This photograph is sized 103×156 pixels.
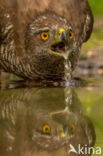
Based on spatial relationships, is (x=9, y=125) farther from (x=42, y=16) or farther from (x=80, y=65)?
(x=80, y=65)

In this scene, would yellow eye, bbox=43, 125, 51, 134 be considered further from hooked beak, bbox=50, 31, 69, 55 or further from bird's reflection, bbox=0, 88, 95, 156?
hooked beak, bbox=50, 31, 69, 55

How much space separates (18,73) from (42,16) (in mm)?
956

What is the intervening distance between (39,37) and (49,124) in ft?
7.49

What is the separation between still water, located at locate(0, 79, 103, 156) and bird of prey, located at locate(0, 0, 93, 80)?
1115mm

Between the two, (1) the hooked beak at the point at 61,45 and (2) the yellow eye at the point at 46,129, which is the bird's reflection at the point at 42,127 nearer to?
(2) the yellow eye at the point at 46,129

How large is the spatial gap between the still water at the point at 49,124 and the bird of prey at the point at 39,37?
43.9 inches

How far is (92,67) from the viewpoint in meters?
7.44

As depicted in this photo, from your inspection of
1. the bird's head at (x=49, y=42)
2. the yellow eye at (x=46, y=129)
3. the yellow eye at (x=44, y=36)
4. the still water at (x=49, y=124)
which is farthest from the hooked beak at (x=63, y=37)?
Result: the yellow eye at (x=46, y=129)

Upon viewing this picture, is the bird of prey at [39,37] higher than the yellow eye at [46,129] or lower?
higher

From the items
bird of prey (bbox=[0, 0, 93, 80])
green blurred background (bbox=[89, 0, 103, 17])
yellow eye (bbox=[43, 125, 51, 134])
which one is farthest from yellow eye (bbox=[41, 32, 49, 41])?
green blurred background (bbox=[89, 0, 103, 17])

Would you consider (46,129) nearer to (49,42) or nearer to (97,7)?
(49,42)

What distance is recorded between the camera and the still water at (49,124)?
1.85m

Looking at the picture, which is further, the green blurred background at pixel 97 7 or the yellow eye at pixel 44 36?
the green blurred background at pixel 97 7

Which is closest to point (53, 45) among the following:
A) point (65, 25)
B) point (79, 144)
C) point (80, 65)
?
point (65, 25)
